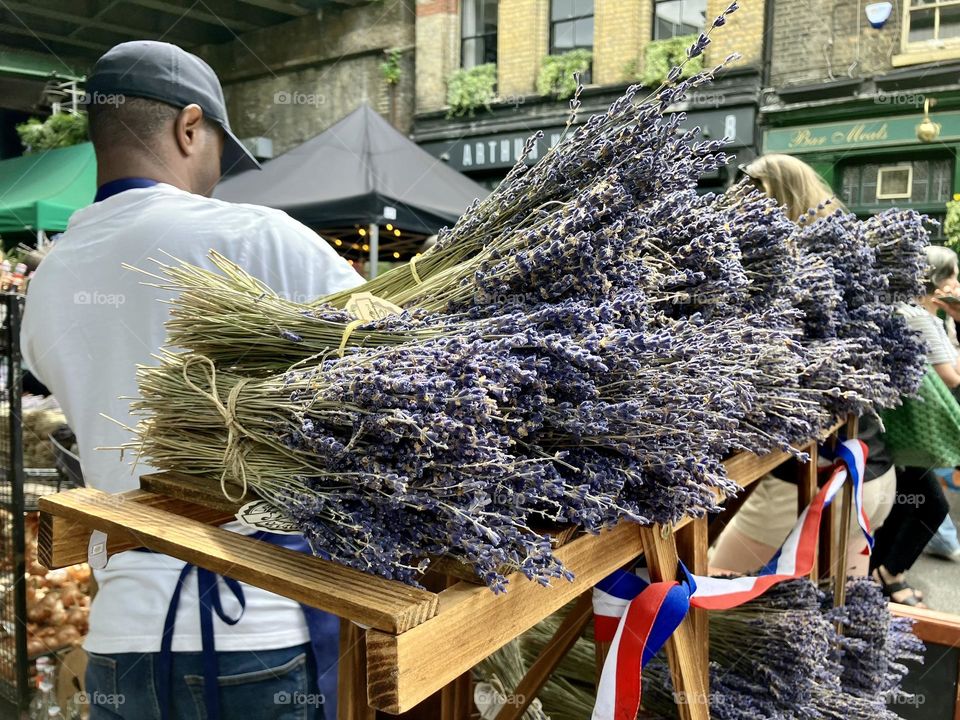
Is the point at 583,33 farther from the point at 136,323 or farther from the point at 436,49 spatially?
the point at 136,323

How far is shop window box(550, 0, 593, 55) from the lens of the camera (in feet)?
32.2

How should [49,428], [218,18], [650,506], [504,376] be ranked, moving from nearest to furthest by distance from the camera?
[504,376], [650,506], [49,428], [218,18]

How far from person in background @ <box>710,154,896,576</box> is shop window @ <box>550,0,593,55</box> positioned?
8.04 metres

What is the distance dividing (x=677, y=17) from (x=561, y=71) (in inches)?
61.5

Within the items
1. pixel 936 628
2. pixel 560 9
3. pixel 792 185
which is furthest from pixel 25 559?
pixel 560 9

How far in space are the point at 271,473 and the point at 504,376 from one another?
297 millimetres

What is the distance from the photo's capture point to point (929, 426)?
2533 mm

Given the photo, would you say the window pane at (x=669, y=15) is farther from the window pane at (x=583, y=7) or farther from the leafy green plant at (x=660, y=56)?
the window pane at (x=583, y=7)

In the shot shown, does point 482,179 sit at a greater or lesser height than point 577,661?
greater

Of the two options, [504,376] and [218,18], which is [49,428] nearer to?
[504,376]

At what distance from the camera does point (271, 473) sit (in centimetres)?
85

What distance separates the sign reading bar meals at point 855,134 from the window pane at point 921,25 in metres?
0.81

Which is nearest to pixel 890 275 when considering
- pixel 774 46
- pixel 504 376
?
pixel 504 376

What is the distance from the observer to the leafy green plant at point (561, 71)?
9719 millimetres
